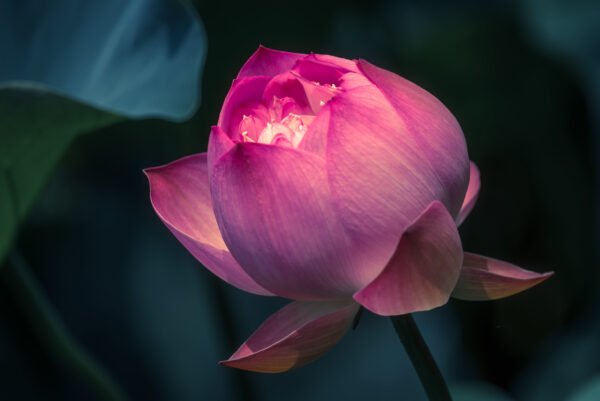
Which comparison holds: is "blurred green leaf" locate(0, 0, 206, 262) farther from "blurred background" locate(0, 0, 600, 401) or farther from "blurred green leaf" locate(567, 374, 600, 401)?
"blurred green leaf" locate(567, 374, 600, 401)

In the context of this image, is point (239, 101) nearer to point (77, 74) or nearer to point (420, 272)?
point (420, 272)

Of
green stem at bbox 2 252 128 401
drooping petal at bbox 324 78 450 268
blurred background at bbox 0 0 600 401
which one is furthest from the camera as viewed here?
blurred background at bbox 0 0 600 401

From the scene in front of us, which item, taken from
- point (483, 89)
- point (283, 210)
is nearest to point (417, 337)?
point (283, 210)

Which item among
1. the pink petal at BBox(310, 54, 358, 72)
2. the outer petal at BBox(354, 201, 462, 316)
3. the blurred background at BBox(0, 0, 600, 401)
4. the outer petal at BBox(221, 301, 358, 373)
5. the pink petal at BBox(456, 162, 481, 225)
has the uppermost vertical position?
the pink petal at BBox(310, 54, 358, 72)

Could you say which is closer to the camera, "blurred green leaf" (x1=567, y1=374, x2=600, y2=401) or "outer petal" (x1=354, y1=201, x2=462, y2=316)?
"outer petal" (x1=354, y1=201, x2=462, y2=316)

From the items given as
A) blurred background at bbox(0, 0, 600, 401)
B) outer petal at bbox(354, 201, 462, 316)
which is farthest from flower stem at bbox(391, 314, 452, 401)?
blurred background at bbox(0, 0, 600, 401)

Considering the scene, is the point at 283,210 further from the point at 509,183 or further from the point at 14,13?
the point at 509,183
